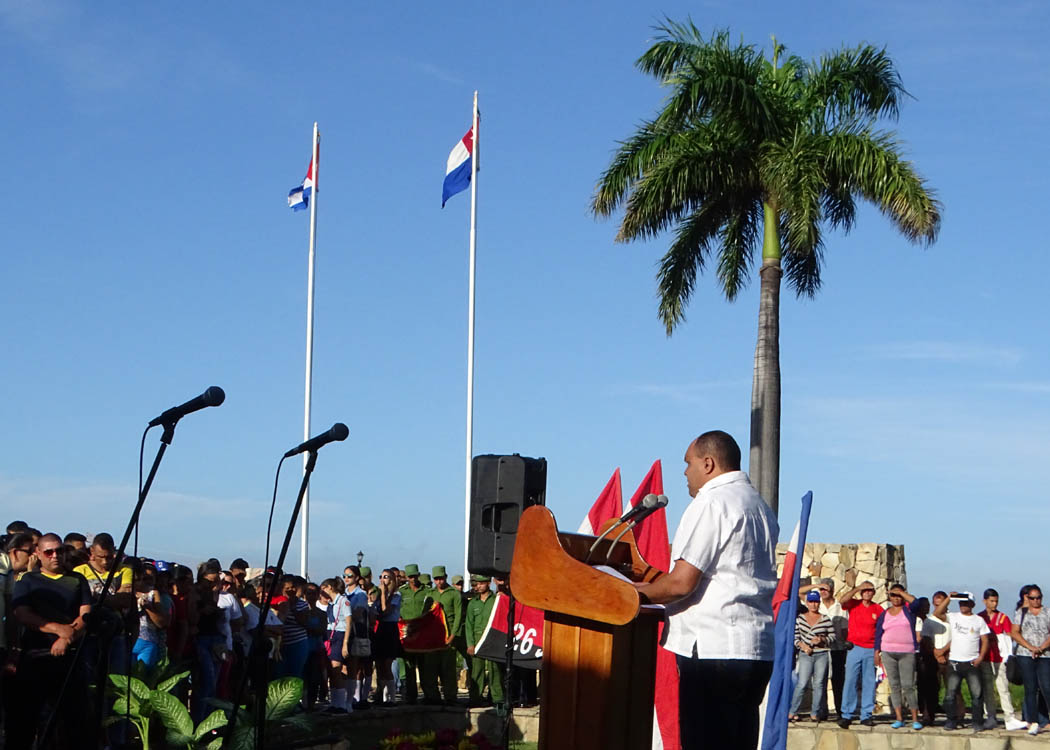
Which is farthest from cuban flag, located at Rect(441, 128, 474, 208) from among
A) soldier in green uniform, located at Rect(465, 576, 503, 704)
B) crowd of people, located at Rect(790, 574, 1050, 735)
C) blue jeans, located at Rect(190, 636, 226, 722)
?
blue jeans, located at Rect(190, 636, 226, 722)

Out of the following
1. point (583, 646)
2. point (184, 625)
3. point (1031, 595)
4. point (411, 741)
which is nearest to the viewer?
point (583, 646)

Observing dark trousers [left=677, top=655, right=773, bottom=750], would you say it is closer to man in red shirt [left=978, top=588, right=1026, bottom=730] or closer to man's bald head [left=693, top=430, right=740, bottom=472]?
man's bald head [left=693, top=430, right=740, bottom=472]

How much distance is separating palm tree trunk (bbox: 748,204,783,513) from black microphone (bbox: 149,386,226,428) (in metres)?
16.6

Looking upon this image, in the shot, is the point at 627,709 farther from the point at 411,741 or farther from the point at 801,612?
the point at 801,612

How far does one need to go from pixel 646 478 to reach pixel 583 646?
646 cm

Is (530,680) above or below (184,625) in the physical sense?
below

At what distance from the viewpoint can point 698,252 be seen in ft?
81.0

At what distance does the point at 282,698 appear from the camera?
1034 centimetres

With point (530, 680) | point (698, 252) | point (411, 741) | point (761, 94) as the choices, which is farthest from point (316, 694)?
point (761, 94)

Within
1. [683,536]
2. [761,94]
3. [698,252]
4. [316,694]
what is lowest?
[316,694]

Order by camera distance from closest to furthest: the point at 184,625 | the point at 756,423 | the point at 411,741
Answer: the point at 411,741 → the point at 184,625 → the point at 756,423

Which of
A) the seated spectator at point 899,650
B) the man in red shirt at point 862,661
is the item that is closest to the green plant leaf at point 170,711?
the man in red shirt at point 862,661

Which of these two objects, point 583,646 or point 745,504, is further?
point 583,646

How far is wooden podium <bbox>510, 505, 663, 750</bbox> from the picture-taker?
566 centimetres
